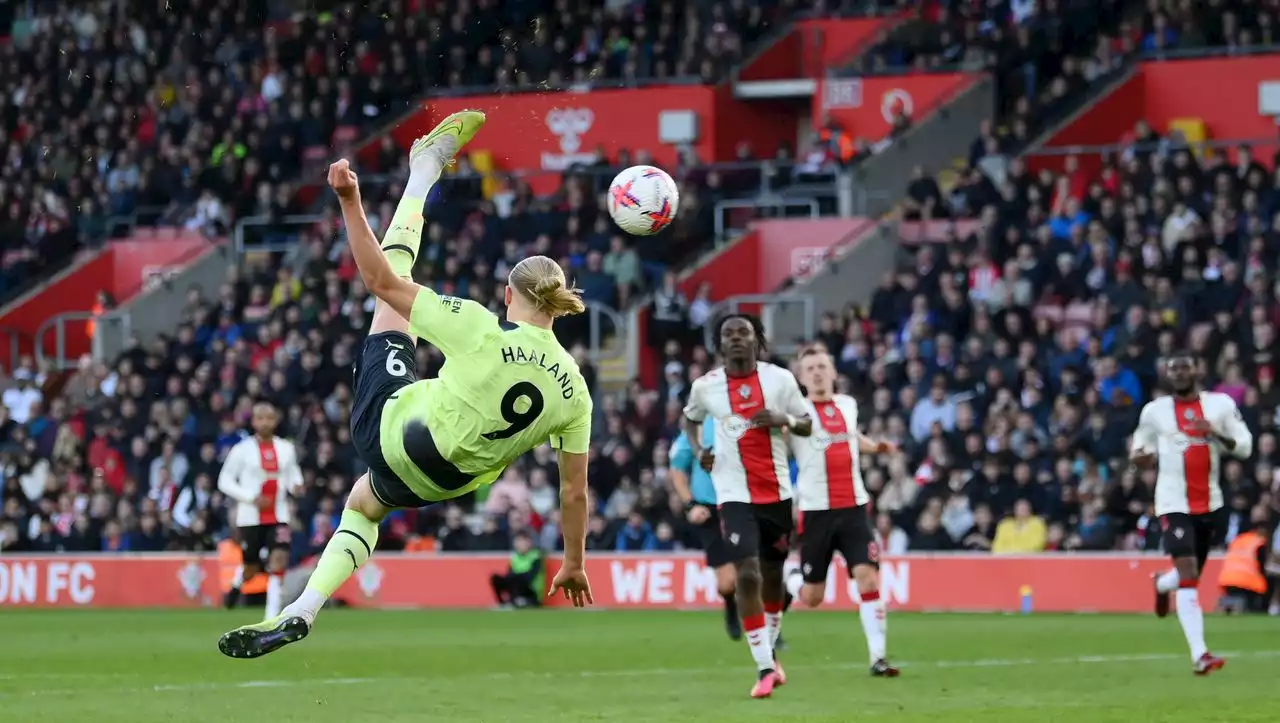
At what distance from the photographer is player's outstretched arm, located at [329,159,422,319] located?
10008 mm

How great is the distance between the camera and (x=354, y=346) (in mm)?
30031

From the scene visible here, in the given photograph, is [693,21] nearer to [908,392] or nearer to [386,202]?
[386,202]

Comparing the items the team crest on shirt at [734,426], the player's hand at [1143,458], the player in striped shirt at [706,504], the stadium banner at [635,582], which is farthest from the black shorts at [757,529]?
the stadium banner at [635,582]

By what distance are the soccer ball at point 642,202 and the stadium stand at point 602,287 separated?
11806 millimetres

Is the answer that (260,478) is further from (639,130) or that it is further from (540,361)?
(639,130)

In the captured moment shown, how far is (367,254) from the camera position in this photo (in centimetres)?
1002

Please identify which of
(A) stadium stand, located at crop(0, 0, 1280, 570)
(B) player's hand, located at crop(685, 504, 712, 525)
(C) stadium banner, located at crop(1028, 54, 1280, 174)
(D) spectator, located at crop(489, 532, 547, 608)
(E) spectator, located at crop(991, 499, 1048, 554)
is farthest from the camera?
(C) stadium banner, located at crop(1028, 54, 1280, 174)

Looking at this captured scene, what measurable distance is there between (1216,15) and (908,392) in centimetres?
902

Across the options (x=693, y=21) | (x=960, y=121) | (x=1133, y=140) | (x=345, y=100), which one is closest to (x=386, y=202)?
(x=345, y=100)

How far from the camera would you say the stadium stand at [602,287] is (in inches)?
954

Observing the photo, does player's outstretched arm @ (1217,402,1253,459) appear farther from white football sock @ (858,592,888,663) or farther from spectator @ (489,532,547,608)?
spectator @ (489,532,547,608)

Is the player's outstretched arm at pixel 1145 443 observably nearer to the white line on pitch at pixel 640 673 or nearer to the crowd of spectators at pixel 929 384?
the white line on pitch at pixel 640 673

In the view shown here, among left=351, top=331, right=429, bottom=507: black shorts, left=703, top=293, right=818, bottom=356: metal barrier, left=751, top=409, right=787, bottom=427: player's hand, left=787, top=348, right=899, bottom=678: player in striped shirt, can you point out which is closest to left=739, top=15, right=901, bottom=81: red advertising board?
left=703, top=293, right=818, bottom=356: metal barrier

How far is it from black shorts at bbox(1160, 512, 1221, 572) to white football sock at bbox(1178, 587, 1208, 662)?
0.34 meters
